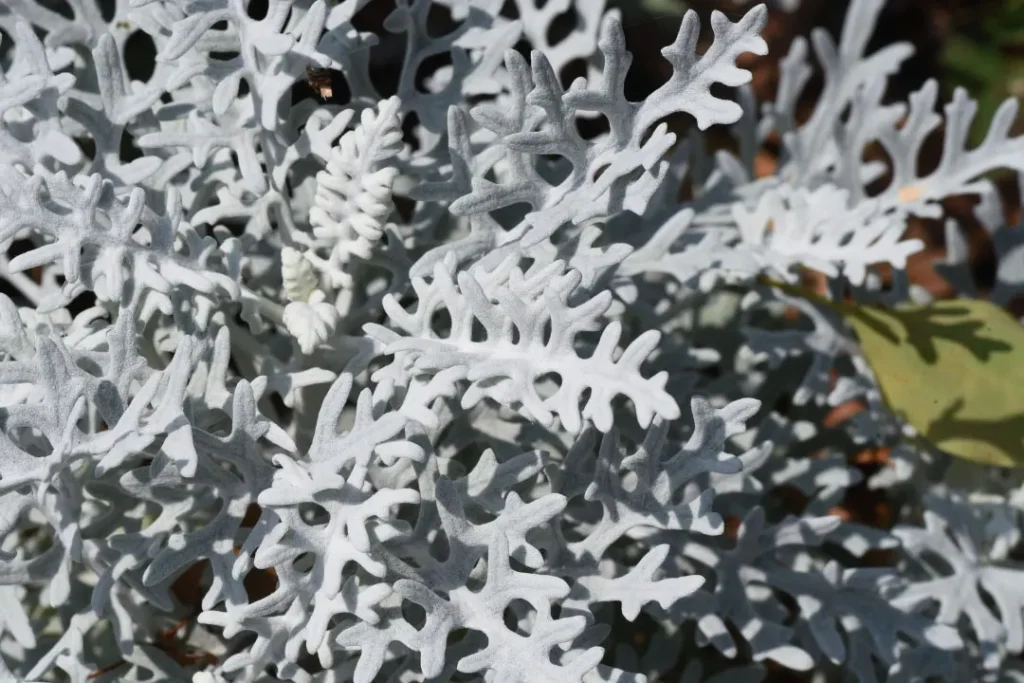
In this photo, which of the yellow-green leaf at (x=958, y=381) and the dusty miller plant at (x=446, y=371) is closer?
the dusty miller plant at (x=446, y=371)

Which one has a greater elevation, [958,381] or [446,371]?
[446,371]

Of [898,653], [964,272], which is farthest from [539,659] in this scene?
Answer: [964,272]

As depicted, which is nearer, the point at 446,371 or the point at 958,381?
the point at 446,371

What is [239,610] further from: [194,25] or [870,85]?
[870,85]

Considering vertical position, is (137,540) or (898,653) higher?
(137,540)
